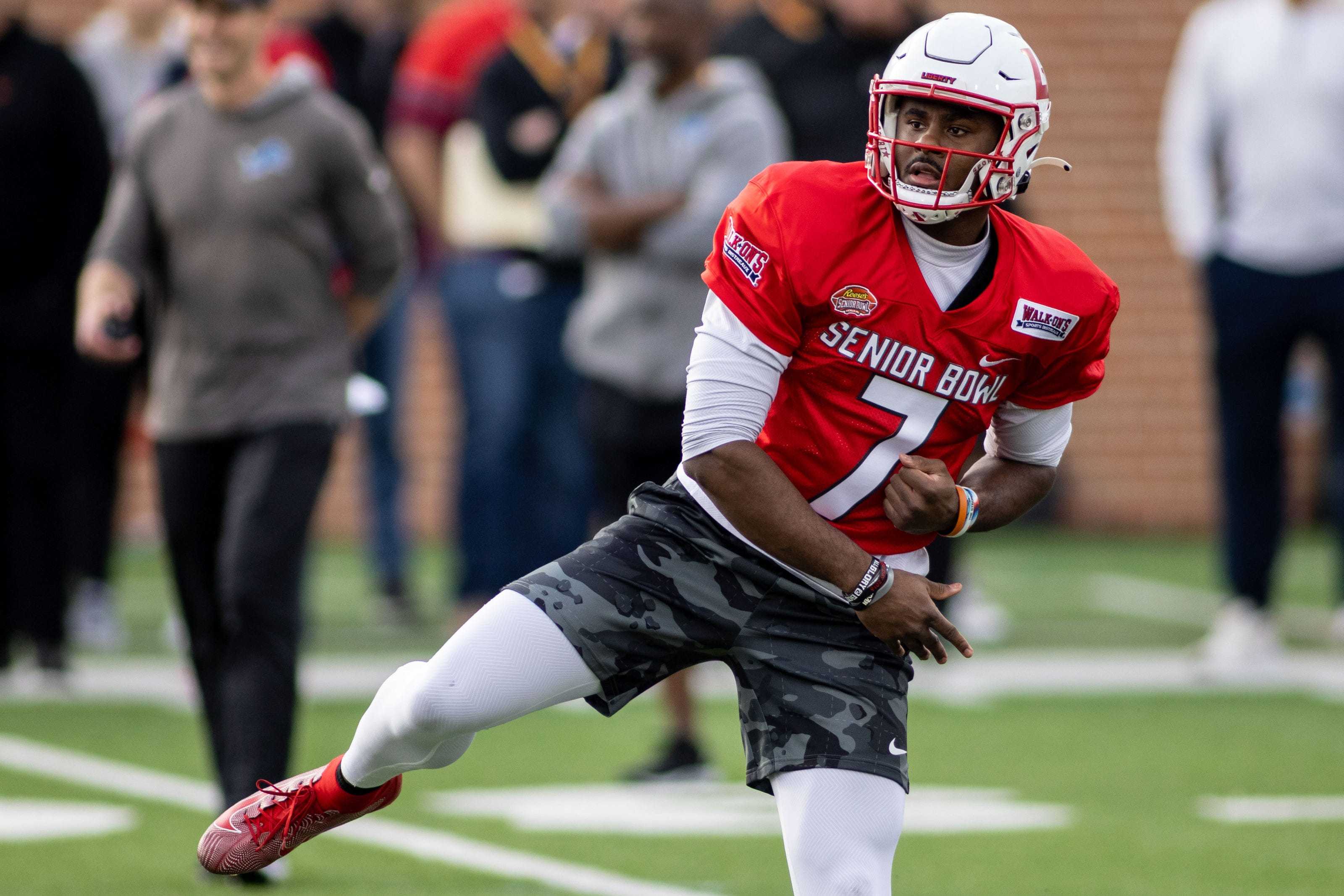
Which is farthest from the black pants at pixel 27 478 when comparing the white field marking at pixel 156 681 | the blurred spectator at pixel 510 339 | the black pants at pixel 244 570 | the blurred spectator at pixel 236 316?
the black pants at pixel 244 570

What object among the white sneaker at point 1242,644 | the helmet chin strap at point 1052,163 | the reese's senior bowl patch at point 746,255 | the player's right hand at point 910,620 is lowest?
the white sneaker at point 1242,644

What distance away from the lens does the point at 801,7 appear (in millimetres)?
8969

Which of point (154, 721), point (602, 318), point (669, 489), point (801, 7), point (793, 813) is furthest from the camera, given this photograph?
point (801, 7)

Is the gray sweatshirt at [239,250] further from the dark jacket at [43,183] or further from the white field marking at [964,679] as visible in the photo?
the dark jacket at [43,183]

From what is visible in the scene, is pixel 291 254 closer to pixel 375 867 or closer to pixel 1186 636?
pixel 375 867

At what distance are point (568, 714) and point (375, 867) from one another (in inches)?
92.1

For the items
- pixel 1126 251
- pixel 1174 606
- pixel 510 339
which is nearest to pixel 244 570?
pixel 510 339

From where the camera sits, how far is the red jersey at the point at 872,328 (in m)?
3.70

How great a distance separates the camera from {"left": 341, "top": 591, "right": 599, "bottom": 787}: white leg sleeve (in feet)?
12.4

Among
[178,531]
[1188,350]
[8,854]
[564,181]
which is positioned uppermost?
[564,181]

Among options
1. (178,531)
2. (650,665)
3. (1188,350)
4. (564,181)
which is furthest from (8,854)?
(1188,350)

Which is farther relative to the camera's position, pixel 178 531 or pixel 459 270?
pixel 459 270

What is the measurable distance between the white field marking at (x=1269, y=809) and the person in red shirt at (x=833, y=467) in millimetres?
2247

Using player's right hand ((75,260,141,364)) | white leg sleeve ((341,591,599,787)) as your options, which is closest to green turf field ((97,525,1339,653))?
player's right hand ((75,260,141,364))
